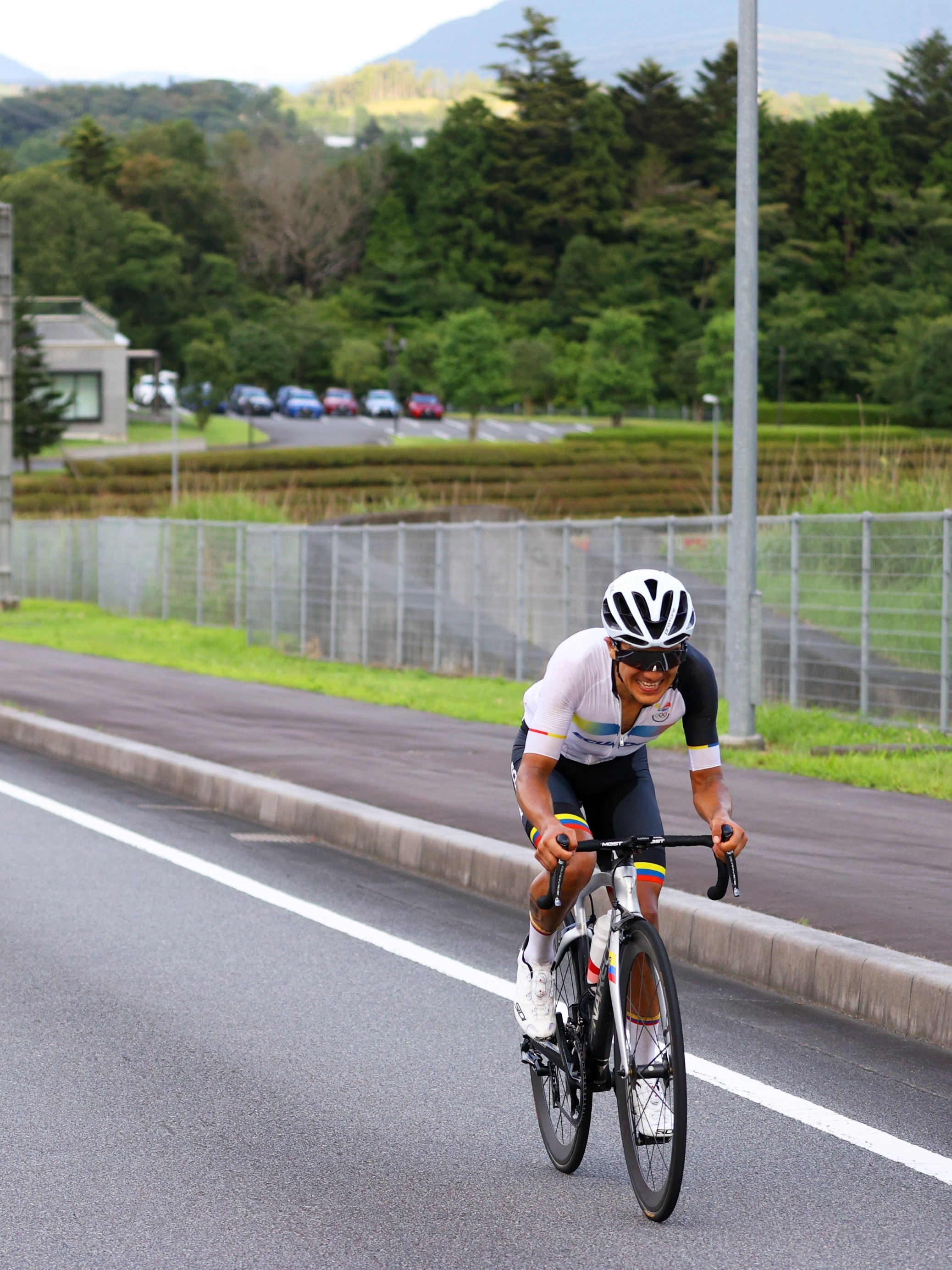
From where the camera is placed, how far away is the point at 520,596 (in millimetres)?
21047

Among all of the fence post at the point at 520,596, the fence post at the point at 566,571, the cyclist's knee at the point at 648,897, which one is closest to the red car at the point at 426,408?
the fence post at the point at 520,596

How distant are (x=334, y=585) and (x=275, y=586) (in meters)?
1.88

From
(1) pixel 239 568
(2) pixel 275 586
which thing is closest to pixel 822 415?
(1) pixel 239 568

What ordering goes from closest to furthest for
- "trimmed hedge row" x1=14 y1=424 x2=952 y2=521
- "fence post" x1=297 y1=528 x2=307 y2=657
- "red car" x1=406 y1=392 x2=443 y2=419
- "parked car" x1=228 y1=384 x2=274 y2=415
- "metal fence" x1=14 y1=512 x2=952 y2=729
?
"metal fence" x1=14 y1=512 x2=952 y2=729
"fence post" x1=297 y1=528 x2=307 y2=657
"trimmed hedge row" x1=14 y1=424 x2=952 y2=521
"parked car" x1=228 y1=384 x2=274 y2=415
"red car" x1=406 y1=392 x2=443 y2=419

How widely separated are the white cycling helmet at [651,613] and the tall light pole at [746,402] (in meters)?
9.07

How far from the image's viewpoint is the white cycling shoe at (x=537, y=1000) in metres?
4.96

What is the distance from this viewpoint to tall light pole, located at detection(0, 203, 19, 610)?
34.6 metres

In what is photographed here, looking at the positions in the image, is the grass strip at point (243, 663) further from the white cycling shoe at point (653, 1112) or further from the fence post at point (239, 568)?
the white cycling shoe at point (653, 1112)

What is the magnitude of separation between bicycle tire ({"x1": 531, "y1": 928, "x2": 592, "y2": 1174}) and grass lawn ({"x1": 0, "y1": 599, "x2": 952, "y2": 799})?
688 centimetres

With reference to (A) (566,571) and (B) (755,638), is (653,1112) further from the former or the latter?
(A) (566,571)

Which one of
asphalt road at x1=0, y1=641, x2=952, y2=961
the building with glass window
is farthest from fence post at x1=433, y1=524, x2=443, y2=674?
the building with glass window

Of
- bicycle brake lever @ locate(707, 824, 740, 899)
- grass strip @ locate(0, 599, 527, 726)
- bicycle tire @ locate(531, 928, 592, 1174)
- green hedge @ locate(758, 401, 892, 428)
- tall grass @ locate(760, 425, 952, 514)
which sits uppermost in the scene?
green hedge @ locate(758, 401, 892, 428)

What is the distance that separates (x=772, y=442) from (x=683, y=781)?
65.1 metres

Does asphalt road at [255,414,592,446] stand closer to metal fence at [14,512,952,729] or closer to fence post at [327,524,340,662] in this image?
metal fence at [14,512,952,729]
